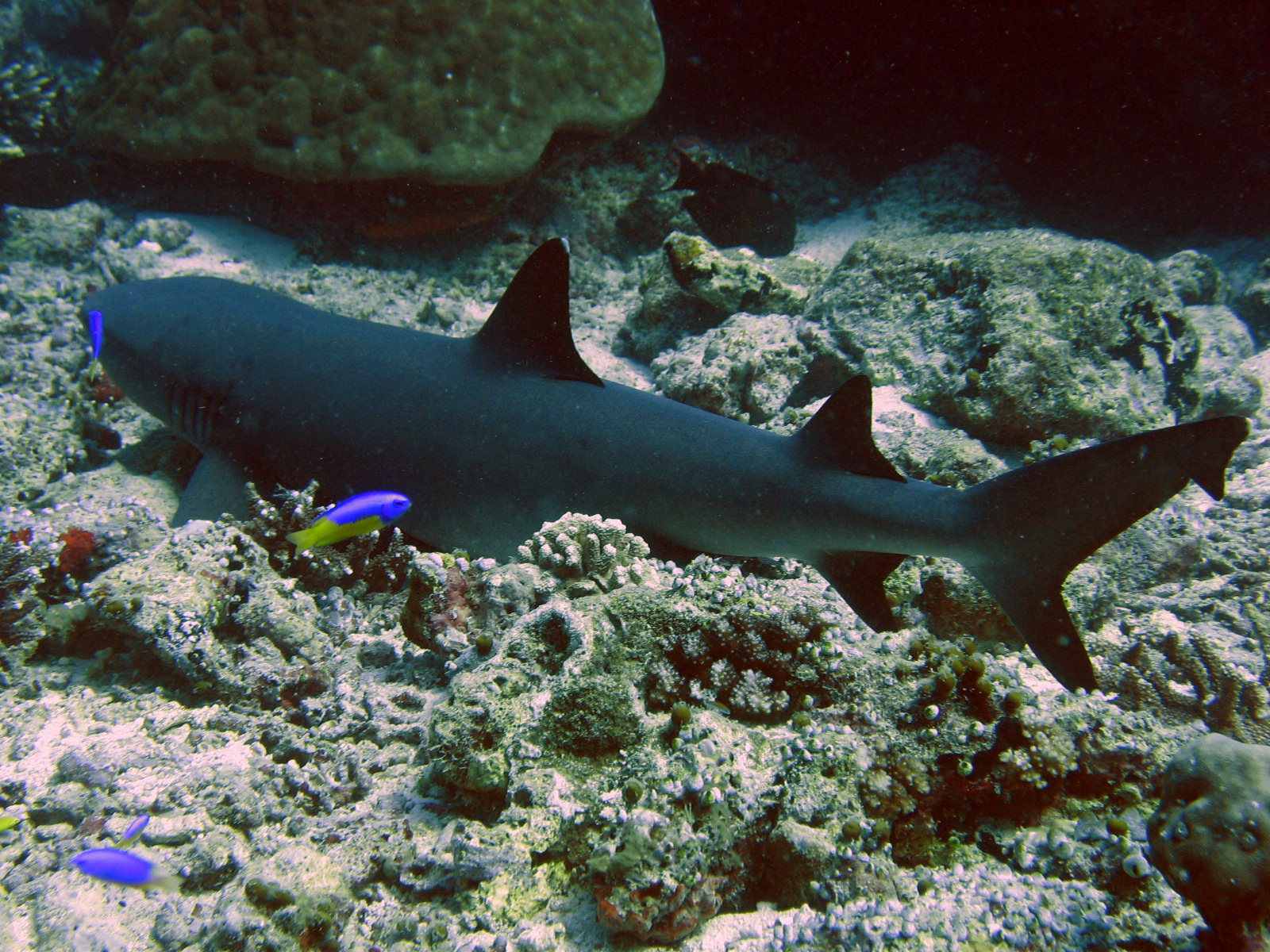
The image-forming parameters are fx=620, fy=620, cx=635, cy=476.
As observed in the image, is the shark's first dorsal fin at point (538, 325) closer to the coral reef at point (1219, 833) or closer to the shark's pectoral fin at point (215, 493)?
the shark's pectoral fin at point (215, 493)

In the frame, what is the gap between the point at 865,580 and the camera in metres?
2.37

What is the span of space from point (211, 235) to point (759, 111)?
718 centimetres

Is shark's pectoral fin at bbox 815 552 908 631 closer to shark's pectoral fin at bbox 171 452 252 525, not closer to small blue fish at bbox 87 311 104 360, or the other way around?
shark's pectoral fin at bbox 171 452 252 525

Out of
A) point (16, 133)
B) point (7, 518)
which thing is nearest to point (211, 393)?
point (7, 518)

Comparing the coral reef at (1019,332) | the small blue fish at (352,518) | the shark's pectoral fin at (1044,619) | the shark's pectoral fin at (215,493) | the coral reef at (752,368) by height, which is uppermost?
the coral reef at (1019,332)

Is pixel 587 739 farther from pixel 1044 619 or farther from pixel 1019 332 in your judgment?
pixel 1019 332

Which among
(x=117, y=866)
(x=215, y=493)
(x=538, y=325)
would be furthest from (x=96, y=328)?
(x=117, y=866)

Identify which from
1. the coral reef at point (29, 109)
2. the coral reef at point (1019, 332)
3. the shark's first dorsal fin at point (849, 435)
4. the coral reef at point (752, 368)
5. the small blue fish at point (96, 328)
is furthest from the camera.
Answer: the coral reef at point (29, 109)

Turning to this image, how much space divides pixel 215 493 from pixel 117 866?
2.14 m

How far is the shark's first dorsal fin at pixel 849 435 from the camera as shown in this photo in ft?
7.50

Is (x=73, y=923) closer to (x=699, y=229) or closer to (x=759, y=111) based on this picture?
(x=699, y=229)

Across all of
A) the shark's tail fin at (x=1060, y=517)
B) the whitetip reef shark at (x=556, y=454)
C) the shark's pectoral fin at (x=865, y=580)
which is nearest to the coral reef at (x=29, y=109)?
the whitetip reef shark at (x=556, y=454)

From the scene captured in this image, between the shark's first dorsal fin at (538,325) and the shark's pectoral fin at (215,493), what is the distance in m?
1.52

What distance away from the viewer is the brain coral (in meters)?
5.51
